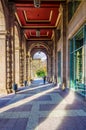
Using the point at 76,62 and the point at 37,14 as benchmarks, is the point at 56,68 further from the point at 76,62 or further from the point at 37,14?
the point at 76,62

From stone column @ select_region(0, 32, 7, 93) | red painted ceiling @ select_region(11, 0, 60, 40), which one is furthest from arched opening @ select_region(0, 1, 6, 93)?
red painted ceiling @ select_region(11, 0, 60, 40)

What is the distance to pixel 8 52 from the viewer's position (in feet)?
49.6

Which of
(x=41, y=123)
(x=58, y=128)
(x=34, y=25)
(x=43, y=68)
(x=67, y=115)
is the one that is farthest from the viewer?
(x=43, y=68)

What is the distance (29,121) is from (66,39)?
35.3 ft

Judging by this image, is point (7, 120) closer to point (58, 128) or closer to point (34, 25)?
point (58, 128)

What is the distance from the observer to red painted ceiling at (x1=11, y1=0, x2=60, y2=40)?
16906 mm

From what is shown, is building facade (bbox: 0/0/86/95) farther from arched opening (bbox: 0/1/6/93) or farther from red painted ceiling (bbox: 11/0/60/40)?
red painted ceiling (bbox: 11/0/60/40)

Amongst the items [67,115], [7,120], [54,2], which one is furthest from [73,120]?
[54,2]

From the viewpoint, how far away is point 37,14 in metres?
20.6

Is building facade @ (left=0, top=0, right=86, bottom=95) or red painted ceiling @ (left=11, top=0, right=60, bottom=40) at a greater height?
red painted ceiling @ (left=11, top=0, right=60, bottom=40)

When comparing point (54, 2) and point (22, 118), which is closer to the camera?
point (22, 118)

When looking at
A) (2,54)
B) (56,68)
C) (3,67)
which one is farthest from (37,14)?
(3,67)

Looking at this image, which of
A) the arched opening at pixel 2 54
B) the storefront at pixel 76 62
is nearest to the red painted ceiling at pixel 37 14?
the arched opening at pixel 2 54

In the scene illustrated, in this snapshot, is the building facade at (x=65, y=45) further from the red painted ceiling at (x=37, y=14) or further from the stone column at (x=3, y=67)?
the red painted ceiling at (x=37, y=14)
